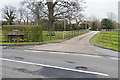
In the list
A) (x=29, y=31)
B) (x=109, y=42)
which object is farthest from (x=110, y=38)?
(x=29, y=31)

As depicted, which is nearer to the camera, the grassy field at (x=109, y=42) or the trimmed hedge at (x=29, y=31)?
the grassy field at (x=109, y=42)

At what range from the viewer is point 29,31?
13703mm

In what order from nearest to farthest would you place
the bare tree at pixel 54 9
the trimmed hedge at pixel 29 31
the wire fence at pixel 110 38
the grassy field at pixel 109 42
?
1. the grassy field at pixel 109 42
2. the wire fence at pixel 110 38
3. the trimmed hedge at pixel 29 31
4. the bare tree at pixel 54 9

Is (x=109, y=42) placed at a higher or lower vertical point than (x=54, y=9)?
lower

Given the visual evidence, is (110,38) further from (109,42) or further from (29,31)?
(29,31)

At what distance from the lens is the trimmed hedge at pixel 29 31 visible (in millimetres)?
13570

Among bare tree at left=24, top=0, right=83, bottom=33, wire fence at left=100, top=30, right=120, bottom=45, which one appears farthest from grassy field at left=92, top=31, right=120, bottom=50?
bare tree at left=24, top=0, right=83, bottom=33

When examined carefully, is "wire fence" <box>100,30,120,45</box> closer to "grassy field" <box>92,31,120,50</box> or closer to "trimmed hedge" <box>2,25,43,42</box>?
"grassy field" <box>92,31,120,50</box>

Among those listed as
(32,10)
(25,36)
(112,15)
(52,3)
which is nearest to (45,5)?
(52,3)

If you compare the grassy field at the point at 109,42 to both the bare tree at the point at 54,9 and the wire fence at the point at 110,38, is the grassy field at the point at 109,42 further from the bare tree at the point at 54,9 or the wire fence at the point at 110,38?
the bare tree at the point at 54,9

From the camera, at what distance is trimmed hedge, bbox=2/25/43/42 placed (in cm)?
Result: 1357

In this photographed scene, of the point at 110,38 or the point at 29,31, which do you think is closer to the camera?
the point at 110,38

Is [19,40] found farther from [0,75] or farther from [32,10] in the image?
[0,75]

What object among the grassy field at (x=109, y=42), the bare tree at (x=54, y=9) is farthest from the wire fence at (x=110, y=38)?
the bare tree at (x=54, y=9)
